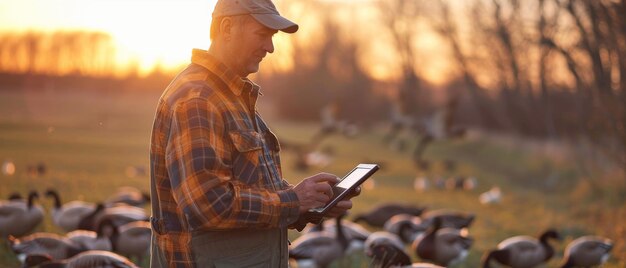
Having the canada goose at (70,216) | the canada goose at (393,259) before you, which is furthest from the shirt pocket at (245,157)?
the canada goose at (70,216)

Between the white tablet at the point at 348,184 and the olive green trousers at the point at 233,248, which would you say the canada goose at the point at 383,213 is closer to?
the white tablet at the point at 348,184

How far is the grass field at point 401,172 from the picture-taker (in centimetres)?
1612

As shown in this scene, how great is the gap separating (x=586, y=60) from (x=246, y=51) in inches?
836

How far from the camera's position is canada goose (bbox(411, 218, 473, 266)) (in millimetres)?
10625

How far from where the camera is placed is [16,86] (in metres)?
50.8

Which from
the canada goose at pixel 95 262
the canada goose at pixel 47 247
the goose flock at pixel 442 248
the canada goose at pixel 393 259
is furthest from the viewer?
the goose flock at pixel 442 248

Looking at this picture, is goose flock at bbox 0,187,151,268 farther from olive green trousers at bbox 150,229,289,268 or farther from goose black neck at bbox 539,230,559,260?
goose black neck at bbox 539,230,559,260

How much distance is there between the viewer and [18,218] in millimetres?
10406

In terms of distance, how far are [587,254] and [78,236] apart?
20.3 feet

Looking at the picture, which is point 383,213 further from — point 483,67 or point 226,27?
point 483,67

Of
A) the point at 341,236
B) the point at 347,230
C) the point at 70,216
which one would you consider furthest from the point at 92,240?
the point at 347,230

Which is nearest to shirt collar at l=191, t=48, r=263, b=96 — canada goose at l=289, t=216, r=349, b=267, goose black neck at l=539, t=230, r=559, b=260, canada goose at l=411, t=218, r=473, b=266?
canada goose at l=289, t=216, r=349, b=267

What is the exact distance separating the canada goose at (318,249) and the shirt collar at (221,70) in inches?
228

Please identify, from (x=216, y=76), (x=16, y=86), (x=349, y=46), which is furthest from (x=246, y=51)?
(x=349, y=46)
